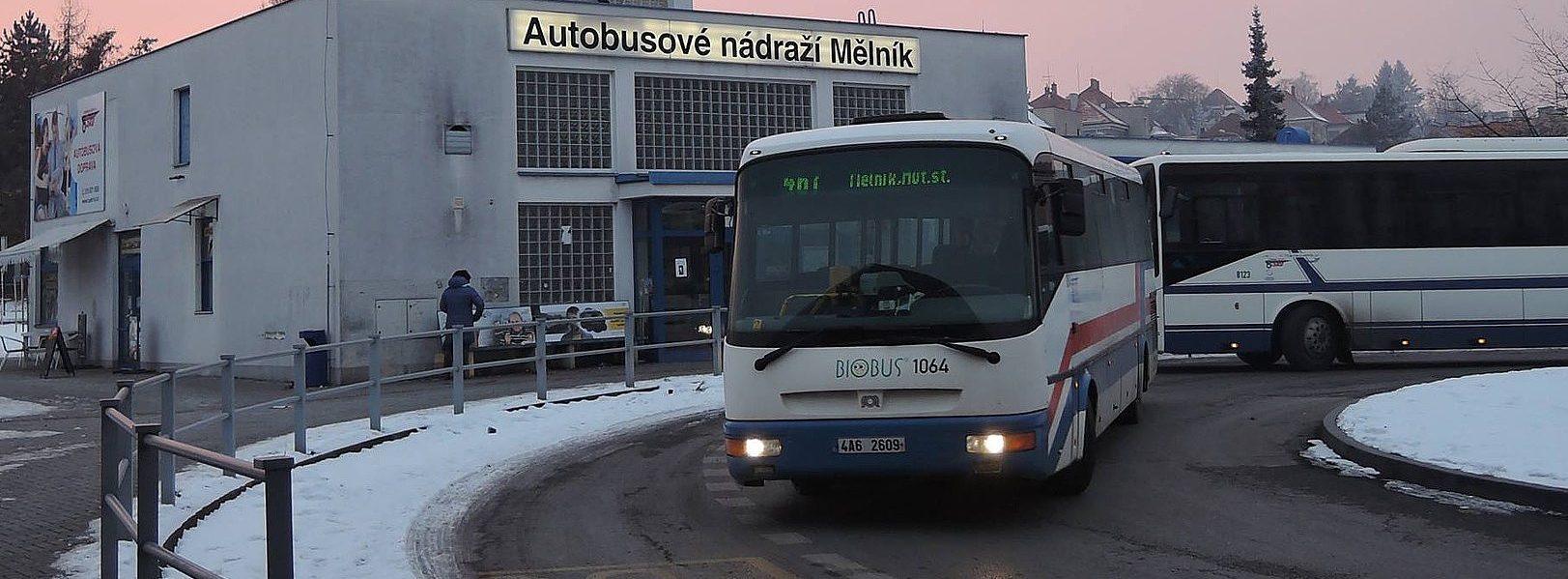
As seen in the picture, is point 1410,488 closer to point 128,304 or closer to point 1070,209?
point 1070,209

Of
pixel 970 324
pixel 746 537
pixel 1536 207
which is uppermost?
pixel 1536 207

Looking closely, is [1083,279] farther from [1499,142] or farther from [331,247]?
[331,247]

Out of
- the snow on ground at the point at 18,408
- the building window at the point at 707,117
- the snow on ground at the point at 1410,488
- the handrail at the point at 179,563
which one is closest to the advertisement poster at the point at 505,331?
the building window at the point at 707,117

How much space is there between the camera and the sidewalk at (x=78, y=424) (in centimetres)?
1062

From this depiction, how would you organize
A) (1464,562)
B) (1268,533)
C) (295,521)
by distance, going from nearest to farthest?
(1464,562)
(1268,533)
(295,521)

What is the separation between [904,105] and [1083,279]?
67.2 feet

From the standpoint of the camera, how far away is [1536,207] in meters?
22.3

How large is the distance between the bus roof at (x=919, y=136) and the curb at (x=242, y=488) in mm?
3842

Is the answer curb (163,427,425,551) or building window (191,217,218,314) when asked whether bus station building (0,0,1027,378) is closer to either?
building window (191,217,218,314)

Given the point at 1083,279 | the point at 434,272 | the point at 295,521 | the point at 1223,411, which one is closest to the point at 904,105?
the point at 434,272

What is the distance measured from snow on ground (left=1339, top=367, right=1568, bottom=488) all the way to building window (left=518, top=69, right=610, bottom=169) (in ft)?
53.4

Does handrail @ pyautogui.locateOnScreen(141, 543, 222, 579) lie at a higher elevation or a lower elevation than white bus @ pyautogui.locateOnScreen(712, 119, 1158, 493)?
lower

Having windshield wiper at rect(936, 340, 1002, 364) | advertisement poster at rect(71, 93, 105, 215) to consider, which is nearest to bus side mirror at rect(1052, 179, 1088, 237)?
windshield wiper at rect(936, 340, 1002, 364)

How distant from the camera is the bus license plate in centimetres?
996
